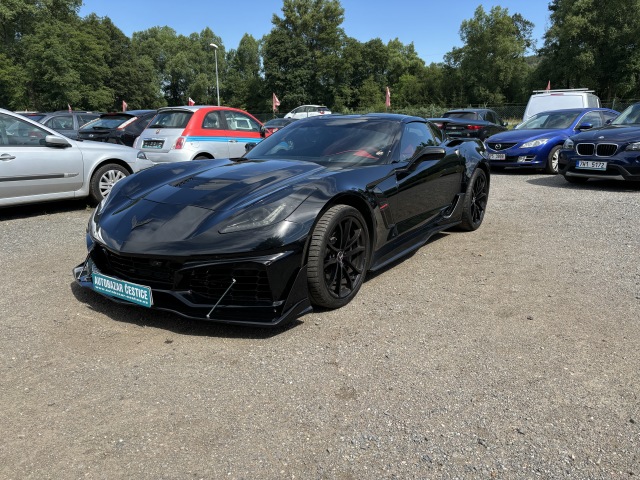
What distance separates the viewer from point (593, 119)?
1159cm

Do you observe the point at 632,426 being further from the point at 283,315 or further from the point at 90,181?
the point at 90,181

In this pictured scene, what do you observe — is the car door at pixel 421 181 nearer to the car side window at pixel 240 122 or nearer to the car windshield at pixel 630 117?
the car side window at pixel 240 122

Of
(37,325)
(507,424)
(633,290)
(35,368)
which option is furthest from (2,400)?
(633,290)

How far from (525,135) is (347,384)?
381 inches

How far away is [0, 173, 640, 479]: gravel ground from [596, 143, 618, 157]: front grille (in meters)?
4.77


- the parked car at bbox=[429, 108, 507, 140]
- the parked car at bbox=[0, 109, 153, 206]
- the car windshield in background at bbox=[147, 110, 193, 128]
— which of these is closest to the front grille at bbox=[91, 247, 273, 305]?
the parked car at bbox=[0, 109, 153, 206]

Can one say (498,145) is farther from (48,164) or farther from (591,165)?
(48,164)

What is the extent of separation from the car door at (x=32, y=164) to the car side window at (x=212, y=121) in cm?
265

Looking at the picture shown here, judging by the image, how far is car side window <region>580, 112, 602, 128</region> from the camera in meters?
11.4

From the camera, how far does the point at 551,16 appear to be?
50.3 metres

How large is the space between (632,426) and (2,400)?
2.93m

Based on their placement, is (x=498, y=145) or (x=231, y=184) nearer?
(x=231, y=184)

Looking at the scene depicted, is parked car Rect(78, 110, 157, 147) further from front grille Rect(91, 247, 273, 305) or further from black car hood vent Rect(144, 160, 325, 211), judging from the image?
front grille Rect(91, 247, 273, 305)

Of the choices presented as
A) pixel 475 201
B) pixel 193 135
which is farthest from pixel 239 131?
pixel 475 201
